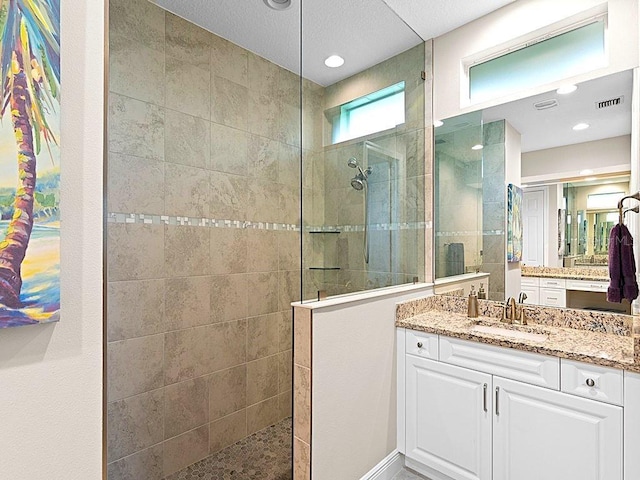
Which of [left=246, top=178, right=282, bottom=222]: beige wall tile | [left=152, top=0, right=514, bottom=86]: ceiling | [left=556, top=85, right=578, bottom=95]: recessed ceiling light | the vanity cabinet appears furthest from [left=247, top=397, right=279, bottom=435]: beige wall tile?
[left=556, top=85, right=578, bottom=95]: recessed ceiling light

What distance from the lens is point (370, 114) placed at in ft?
7.07

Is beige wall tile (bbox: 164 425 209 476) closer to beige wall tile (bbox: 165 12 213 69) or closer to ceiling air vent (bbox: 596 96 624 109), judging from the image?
beige wall tile (bbox: 165 12 213 69)

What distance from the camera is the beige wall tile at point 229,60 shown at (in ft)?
7.89

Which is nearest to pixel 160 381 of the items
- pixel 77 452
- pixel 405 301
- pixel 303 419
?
pixel 303 419

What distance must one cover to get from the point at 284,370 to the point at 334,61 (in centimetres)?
228

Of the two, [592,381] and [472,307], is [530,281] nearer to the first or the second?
[472,307]

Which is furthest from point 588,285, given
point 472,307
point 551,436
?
point 551,436

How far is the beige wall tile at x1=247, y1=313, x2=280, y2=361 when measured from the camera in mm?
2619

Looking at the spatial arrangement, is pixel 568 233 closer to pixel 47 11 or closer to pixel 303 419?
pixel 303 419

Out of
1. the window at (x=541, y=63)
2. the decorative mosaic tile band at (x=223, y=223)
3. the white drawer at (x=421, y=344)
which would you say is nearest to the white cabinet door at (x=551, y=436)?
the white drawer at (x=421, y=344)

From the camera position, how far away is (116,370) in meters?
1.94

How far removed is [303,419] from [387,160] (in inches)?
60.9

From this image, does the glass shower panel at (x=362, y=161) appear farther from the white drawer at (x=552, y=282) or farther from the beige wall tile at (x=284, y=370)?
the beige wall tile at (x=284, y=370)

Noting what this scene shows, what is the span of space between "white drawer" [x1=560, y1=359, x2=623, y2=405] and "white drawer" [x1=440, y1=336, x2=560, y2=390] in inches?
1.4
